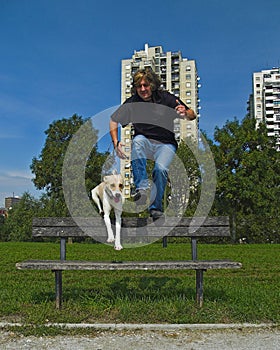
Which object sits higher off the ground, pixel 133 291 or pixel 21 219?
pixel 21 219

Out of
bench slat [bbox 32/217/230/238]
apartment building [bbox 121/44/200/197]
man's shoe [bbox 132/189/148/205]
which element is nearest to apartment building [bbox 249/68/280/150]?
apartment building [bbox 121/44/200/197]

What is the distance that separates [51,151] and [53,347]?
37.4m

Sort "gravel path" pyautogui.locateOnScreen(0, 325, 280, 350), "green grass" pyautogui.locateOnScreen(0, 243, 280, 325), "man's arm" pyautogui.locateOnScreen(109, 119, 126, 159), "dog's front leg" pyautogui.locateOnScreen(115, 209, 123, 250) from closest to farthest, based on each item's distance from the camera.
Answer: "gravel path" pyautogui.locateOnScreen(0, 325, 280, 350), "green grass" pyautogui.locateOnScreen(0, 243, 280, 325), "dog's front leg" pyautogui.locateOnScreen(115, 209, 123, 250), "man's arm" pyautogui.locateOnScreen(109, 119, 126, 159)

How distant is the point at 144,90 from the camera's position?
5.96m

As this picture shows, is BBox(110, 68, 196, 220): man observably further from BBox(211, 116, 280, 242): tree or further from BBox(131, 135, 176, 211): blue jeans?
BBox(211, 116, 280, 242): tree

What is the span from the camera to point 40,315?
17.1 ft

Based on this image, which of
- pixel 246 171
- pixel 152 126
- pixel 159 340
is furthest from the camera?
pixel 246 171

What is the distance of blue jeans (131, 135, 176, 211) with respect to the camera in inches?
231

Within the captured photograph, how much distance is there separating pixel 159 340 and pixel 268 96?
13784cm

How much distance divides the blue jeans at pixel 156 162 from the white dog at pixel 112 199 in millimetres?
467

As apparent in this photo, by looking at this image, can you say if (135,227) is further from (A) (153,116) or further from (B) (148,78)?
(B) (148,78)

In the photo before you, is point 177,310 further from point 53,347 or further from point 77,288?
point 77,288

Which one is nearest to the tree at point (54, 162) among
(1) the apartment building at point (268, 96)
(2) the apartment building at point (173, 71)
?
(2) the apartment building at point (173, 71)

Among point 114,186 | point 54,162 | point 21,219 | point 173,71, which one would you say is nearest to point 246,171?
point 54,162
